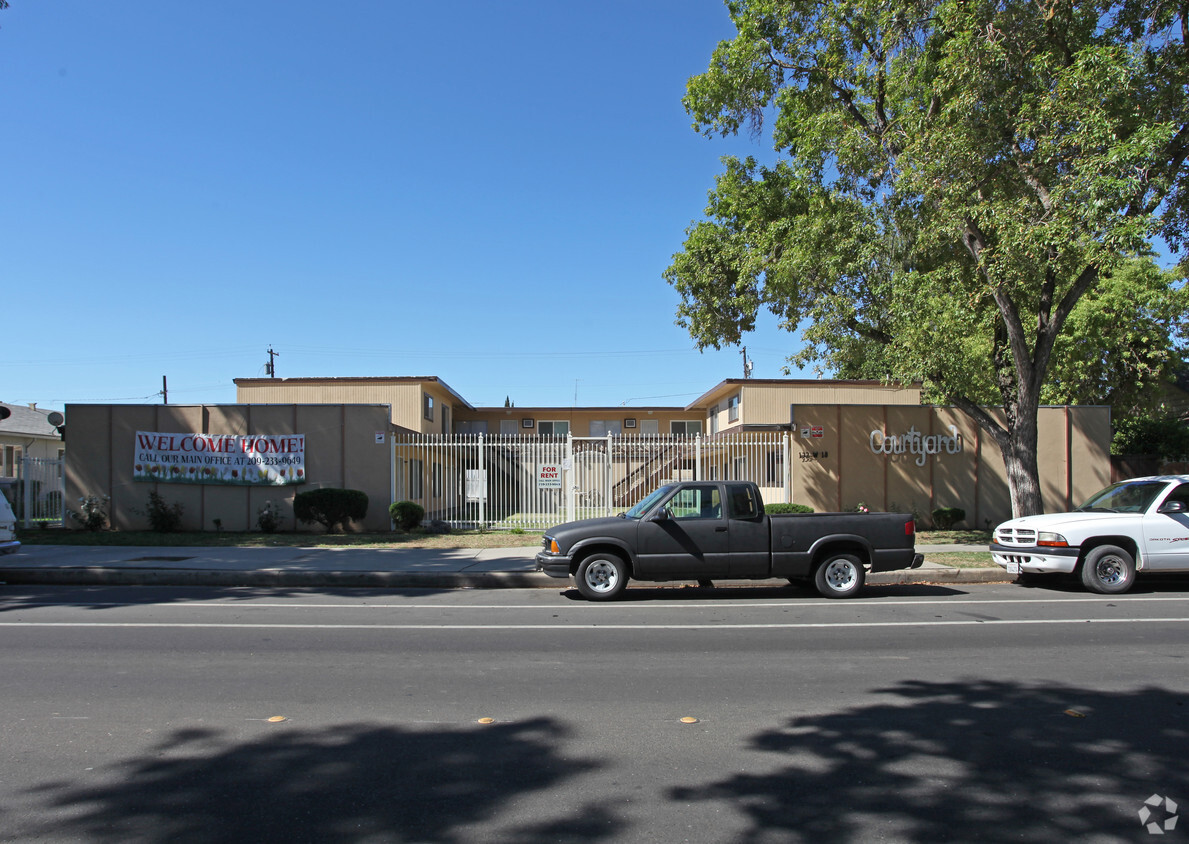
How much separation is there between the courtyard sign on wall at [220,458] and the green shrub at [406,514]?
2.55 meters

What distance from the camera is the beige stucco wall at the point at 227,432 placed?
20.0 m

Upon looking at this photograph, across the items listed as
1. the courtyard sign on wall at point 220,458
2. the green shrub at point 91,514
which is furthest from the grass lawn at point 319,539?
the courtyard sign on wall at point 220,458

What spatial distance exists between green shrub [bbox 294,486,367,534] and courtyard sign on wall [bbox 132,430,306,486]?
45.6 inches

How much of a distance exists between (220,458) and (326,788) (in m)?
17.7

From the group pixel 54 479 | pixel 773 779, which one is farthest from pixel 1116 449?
pixel 54 479

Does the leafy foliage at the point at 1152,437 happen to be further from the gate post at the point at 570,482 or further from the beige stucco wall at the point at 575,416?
the beige stucco wall at the point at 575,416

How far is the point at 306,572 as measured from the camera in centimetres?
1297

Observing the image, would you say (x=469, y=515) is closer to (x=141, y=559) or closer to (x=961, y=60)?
(x=141, y=559)

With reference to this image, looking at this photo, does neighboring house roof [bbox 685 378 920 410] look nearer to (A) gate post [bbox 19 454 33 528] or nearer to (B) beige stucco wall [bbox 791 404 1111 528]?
(B) beige stucco wall [bbox 791 404 1111 528]

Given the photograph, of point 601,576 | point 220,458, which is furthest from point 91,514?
point 601,576

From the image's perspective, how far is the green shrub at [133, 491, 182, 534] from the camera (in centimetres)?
1975

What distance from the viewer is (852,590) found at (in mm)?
11016

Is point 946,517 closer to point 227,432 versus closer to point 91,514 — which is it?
point 227,432

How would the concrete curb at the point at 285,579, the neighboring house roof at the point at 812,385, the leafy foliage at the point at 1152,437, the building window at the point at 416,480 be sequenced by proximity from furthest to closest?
the neighboring house roof at the point at 812,385, the leafy foliage at the point at 1152,437, the building window at the point at 416,480, the concrete curb at the point at 285,579
